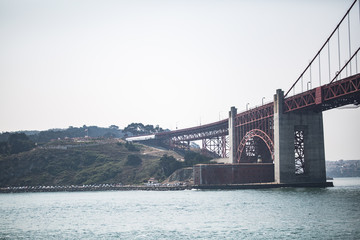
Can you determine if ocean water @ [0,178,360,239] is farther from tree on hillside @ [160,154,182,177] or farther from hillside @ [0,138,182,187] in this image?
hillside @ [0,138,182,187]

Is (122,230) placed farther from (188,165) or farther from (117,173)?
(117,173)

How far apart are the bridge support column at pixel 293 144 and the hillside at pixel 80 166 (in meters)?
53.1

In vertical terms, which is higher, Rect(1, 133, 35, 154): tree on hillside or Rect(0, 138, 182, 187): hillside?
Rect(1, 133, 35, 154): tree on hillside

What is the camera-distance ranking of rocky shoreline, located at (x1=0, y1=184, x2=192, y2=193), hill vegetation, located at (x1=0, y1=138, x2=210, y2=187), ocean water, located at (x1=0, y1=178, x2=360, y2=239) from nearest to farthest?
ocean water, located at (x1=0, y1=178, x2=360, y2=239) → rocky shoreline, located at (x1=0, y1=184, x2=192, y2=193) → hill vegetation, located at (x1=0, y1=138, x2=210, y2=187)

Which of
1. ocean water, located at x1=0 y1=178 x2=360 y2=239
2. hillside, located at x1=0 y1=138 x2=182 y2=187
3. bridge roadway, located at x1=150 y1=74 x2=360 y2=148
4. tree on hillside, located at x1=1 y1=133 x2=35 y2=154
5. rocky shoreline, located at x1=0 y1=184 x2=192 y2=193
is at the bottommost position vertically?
ocean water, located at x1=0 y1=178 x2=360 y2=239

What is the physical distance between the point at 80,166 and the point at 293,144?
91380mm

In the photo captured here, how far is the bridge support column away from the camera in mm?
100500

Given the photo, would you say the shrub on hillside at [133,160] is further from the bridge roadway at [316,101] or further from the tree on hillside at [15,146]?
the tree on hillside at [15,146]

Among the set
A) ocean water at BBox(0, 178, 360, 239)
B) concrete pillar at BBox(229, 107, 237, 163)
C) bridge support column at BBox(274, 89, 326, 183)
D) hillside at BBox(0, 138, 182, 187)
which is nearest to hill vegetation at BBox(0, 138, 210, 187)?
hillside at BBox(0, 138, 182, 187)

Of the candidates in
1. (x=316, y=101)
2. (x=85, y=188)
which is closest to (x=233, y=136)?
(x=316, y=101)

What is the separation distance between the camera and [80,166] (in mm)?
170625

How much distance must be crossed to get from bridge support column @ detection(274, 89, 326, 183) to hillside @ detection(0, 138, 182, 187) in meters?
53.1

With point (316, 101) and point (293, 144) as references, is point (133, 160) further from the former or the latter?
Result: point (316, 101)

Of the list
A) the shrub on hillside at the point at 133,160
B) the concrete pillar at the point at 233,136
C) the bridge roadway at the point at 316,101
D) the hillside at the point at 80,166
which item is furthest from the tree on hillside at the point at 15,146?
the concrete pillar at the point at 233,136
